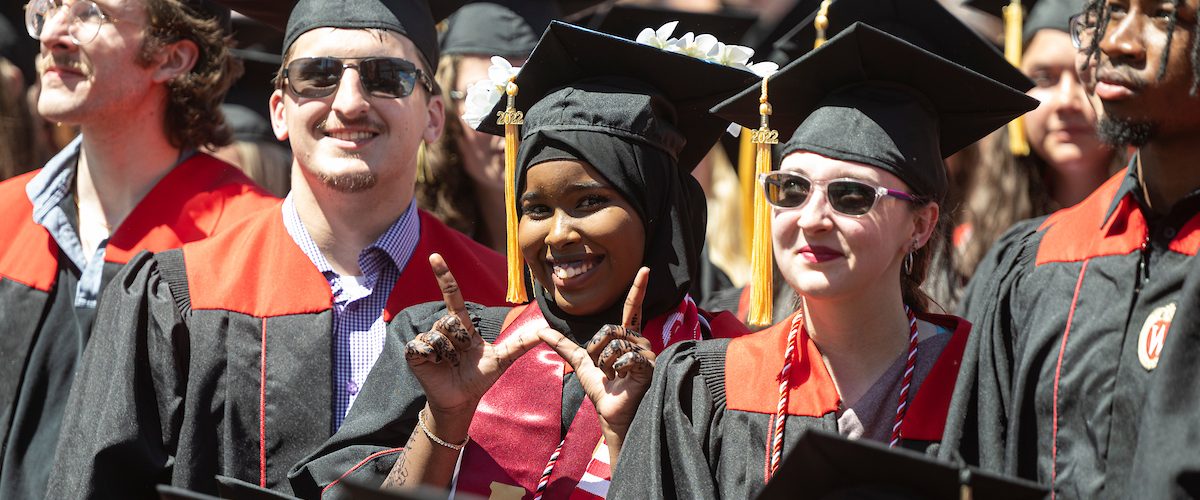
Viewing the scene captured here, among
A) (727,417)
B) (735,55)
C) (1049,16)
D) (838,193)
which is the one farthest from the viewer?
(1049,16)

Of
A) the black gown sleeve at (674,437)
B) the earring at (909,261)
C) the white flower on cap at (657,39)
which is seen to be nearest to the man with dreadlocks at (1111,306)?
the earring at (909,261)

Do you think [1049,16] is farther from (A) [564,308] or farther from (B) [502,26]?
(A) [564,308]

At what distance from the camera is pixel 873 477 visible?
112 inches

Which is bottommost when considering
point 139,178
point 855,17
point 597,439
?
point 597,439

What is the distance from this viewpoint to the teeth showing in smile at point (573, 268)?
3.82 meters

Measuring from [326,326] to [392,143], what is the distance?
65cm

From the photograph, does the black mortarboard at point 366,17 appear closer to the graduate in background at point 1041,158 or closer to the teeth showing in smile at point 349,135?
the teeth showing in smile at point 349,135

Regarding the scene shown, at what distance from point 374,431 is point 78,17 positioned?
215cm

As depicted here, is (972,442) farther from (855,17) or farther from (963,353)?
(855,17)

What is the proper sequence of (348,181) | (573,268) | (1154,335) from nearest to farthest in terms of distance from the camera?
(1154,335) → (573,268) → (348,181)

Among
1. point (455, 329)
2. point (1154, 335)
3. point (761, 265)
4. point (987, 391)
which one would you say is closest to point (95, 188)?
point (455, 329)

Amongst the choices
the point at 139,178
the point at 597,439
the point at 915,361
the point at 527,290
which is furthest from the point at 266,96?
the point at 915,361

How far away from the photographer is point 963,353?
11.8 ft

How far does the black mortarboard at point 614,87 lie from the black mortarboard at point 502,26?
202 centimetres
